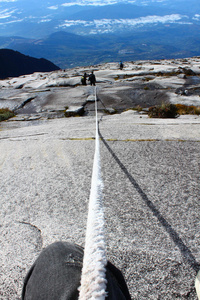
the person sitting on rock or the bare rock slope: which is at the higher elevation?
the person sitting on rock

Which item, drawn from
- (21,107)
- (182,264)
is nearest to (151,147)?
(182,264)

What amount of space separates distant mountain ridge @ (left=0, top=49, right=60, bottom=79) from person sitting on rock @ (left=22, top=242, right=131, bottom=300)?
132861 millimetres

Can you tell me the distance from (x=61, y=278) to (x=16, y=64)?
15309cm

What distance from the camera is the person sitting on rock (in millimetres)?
1195

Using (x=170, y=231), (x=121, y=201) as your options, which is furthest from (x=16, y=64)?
(x=170, y=231)

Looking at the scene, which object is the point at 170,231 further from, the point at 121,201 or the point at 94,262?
the point at 94,262

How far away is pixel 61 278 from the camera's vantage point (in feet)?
4.25

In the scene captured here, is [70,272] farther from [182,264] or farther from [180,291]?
[182,264]

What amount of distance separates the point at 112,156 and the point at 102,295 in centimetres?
381

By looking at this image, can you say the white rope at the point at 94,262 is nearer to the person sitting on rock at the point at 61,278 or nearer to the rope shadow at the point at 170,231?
the person sitting on rock at the point at 61,278

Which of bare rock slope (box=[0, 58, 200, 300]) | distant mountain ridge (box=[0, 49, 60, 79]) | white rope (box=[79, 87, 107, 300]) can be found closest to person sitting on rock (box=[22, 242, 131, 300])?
white rope (box=[79, 87, 107, 300])

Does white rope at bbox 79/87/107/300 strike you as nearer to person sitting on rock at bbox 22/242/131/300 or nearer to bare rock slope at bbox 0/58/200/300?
person sitting on rock at bbox 22/242/131/300

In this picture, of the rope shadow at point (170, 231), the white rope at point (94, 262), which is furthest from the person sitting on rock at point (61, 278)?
the rope shadow at point (170, 231)

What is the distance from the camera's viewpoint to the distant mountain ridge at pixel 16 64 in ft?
407
